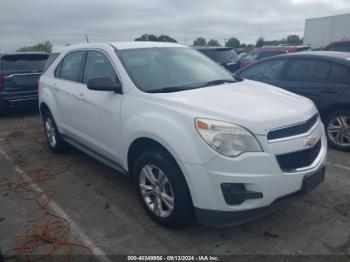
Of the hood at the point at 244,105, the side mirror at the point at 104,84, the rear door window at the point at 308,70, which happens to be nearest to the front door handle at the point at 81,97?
the side mirror at the point at 104,84

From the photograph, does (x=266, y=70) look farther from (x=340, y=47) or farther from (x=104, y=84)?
(x=340, y=47)

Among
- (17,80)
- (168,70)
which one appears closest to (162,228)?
(168,70)

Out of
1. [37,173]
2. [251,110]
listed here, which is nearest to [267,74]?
[251,110]

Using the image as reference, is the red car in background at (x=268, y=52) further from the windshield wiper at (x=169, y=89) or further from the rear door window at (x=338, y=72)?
the windshield wiper at (x=169, y=89)

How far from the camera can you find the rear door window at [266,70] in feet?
19.9

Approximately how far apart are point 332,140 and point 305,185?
2851 mm

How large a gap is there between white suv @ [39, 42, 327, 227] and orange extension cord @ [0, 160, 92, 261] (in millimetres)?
804

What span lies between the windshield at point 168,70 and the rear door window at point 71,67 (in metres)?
0.99

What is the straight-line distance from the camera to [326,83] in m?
5.36

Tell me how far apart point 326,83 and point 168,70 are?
2.88 m

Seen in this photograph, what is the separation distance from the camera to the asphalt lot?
3.00 metres

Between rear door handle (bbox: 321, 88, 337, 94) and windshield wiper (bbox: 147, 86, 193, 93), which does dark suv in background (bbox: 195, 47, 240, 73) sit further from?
windshield wiper (bbox: 147, 86, 193, 93)

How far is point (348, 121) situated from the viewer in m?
5.18

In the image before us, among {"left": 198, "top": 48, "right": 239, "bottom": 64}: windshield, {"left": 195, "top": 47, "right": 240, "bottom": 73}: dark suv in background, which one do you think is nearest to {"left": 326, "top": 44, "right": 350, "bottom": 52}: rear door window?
{"left": 195, "top": 47, "right": 240, "bottom": 73}: dark suv in background
